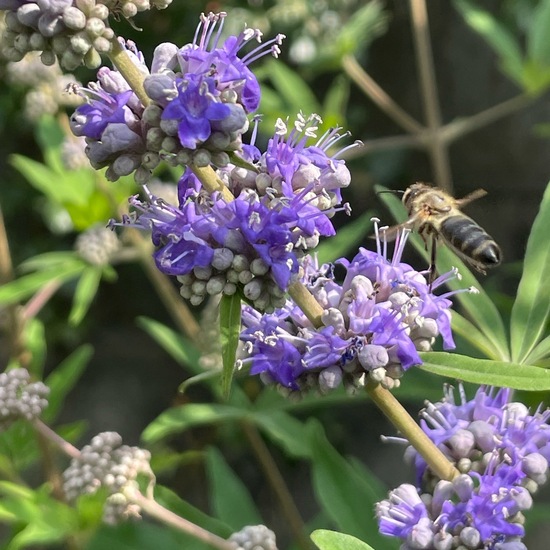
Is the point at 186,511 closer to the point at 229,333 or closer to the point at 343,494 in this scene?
the point at 343,494

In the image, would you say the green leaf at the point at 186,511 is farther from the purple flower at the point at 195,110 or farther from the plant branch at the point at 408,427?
the purple flower at the point at 195,110

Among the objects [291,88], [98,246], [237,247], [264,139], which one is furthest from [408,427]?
[264,139]

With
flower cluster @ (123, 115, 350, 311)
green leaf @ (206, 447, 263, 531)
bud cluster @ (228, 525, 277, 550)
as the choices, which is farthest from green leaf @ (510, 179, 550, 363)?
green leaf @ (206, 447, 263, 531)

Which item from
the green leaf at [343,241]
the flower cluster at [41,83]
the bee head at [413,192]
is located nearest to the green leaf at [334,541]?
the bee head at [413,192]

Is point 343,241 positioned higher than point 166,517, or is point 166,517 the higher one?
point 343,241

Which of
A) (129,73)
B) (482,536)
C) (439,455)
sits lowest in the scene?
(482,536)

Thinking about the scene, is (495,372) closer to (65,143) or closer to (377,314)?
(377,314)

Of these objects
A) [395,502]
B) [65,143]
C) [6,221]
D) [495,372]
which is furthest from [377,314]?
[6,221]
